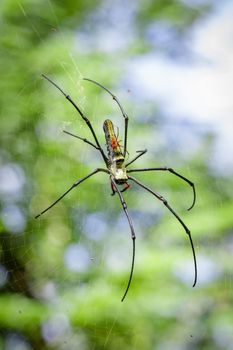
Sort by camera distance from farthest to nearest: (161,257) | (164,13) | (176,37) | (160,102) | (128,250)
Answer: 1. (176,37)
2. (164,13)
3. (160,102)
4. (128,250)
5. (161,257)

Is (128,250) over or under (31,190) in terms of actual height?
under

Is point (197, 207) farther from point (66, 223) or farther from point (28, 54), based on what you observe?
point (28, 54)

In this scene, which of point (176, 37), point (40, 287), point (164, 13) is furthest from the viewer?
point (176, 37)

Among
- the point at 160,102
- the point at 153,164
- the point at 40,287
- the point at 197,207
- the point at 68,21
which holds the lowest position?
the point at 40,287

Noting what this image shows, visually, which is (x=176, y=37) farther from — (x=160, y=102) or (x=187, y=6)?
(x=160, y=102)

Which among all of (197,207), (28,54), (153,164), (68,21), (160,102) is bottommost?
(197,207)

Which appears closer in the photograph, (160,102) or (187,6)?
(160,102)

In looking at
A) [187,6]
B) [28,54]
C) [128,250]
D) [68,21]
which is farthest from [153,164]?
[187,6]

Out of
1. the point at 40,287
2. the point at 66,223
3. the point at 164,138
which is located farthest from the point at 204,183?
the point at 40,287

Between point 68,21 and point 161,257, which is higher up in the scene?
point 68,21
